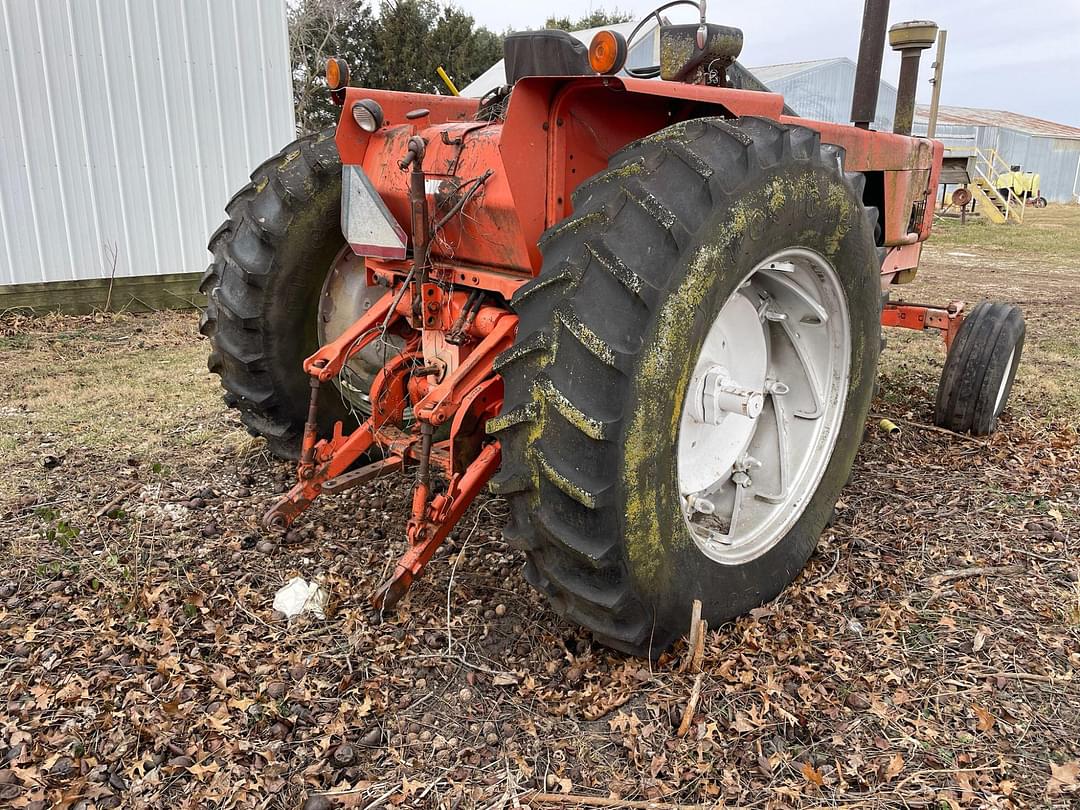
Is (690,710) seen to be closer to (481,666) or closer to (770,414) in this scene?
(481,666)

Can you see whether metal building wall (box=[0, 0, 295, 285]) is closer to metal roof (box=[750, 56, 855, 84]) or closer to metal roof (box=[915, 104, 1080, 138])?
metal roof (box=[750, 56, 855, 84])

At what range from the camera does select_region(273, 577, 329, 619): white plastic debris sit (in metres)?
2.78

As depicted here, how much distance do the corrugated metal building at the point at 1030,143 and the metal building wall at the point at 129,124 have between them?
29709 millimetres

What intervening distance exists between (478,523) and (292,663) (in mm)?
1067

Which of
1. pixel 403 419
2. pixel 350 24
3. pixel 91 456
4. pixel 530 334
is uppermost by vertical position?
pixel 350 24

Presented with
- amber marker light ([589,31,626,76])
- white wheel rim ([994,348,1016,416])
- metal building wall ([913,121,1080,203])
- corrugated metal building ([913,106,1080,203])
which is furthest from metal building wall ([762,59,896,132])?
amber marker light ([589,31,626,76])

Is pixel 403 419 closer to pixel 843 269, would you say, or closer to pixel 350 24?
pixel 843 269

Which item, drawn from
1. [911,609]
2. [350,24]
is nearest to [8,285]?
[911,609]

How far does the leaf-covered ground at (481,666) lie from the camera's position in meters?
2.09

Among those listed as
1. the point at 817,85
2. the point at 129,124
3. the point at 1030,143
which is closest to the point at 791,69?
the point at 817,85

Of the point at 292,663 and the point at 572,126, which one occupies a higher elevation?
the point at 572,126

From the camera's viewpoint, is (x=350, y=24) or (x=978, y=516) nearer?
(x=978, y=516)

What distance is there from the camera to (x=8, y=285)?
7.32 metres

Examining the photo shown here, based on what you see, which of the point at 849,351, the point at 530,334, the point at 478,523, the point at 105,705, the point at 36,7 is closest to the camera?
the point at 530,334
